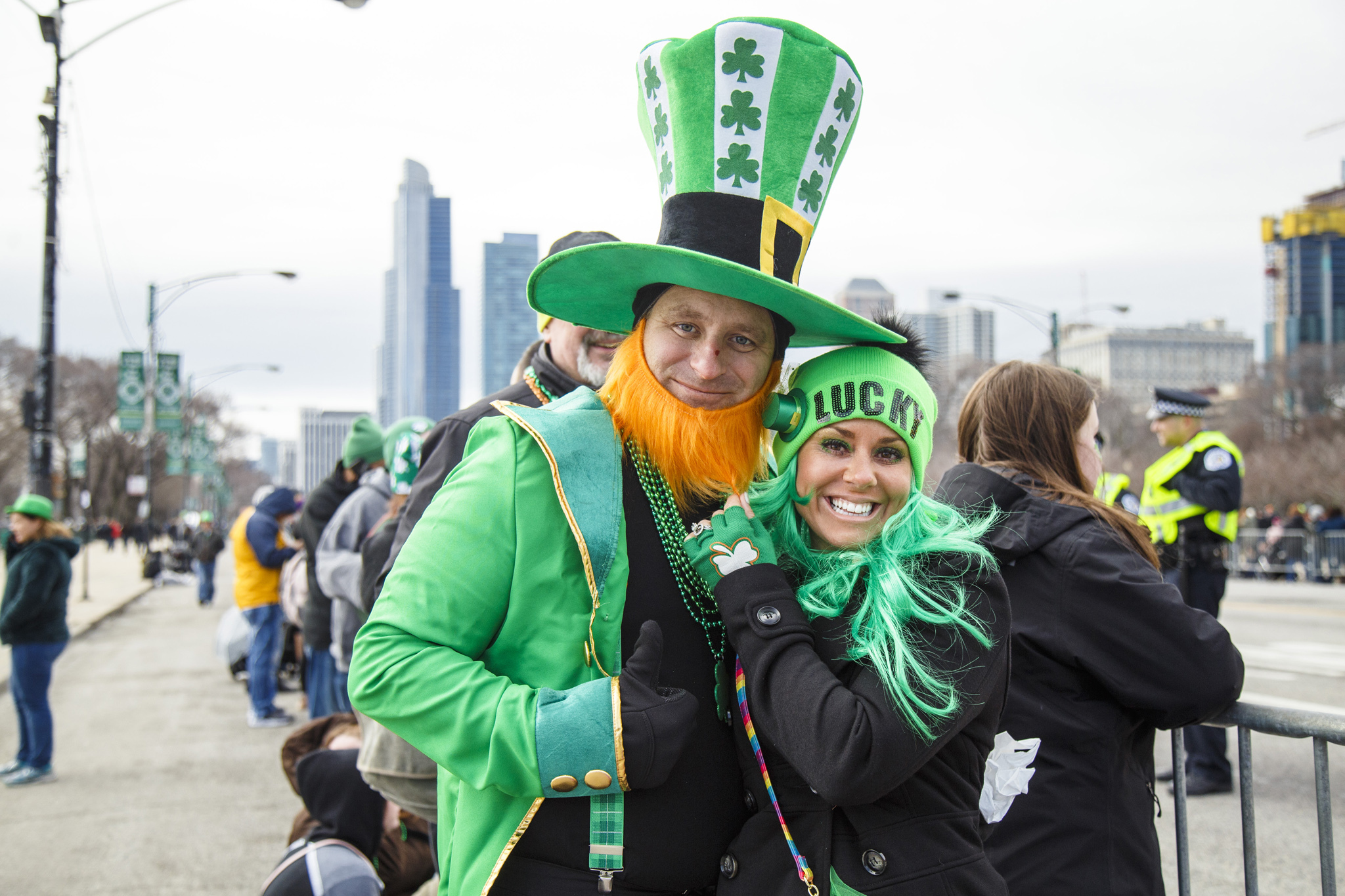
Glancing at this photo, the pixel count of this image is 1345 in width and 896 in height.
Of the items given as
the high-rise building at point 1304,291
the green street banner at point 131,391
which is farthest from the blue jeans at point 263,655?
the high-rise building at point 1304,291

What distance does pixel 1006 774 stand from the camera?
7.21ft

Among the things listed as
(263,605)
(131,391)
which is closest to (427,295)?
(131,391)

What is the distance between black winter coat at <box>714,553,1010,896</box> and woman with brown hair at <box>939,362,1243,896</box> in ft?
1.53

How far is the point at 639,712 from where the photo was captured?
1510mm

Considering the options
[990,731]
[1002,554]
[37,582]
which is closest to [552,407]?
[990,731]

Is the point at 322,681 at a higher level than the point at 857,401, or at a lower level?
lower

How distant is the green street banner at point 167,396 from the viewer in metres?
22.1

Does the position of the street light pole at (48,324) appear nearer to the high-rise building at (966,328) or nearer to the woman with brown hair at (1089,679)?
the woman with brown hair at (1089,679)

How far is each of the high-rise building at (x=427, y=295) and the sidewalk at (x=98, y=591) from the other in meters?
81.5

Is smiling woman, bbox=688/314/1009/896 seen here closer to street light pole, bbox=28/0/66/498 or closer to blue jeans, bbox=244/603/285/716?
blue jeans, bbox=244/603/285/716

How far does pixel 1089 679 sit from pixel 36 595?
22.8 ft

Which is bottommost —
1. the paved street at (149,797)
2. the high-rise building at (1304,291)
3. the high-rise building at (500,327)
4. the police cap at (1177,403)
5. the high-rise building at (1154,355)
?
the paved street at (149,797)

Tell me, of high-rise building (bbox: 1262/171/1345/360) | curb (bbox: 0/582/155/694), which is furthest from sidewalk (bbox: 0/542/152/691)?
high-rise building (bbox: 1262/171/1345/360)

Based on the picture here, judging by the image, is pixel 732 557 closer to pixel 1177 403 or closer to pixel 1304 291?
pixel 1177 403
